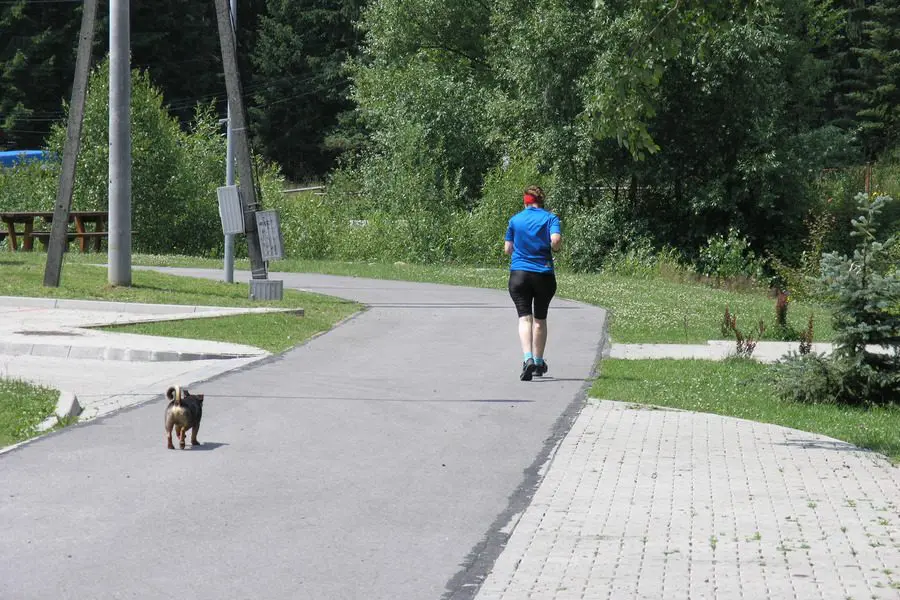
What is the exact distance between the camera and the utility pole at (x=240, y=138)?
842 inches

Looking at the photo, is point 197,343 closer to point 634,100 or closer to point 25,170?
point 634,100

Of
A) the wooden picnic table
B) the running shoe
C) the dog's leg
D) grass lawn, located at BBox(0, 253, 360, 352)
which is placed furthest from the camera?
the wooden picnic table

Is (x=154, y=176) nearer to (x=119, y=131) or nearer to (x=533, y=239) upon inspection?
(x=119, y=131)

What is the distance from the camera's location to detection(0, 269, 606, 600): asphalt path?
611 cm

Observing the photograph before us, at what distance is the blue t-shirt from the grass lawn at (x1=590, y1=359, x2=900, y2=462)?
4.42 feet

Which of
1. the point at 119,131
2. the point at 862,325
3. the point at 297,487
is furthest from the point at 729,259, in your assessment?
the point at 297,487

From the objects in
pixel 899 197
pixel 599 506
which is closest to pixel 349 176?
pixel 899 197

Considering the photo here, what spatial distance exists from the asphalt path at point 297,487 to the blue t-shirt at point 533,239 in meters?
1.18

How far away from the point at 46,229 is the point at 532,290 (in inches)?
1078

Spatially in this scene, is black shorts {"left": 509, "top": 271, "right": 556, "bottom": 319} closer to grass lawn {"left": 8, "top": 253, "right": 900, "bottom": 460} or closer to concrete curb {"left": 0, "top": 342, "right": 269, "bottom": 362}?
grass lawn {"left": 8, "top": 253, "right": 900, "bottom": 460}

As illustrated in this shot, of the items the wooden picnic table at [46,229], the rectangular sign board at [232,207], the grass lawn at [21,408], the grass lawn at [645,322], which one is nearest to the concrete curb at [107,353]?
the grass lawn at [645,322]

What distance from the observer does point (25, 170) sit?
41969 millimetres

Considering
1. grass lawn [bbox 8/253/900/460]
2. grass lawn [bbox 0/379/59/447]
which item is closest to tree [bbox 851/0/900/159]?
grass lawn [bbox 8/253/900/460]

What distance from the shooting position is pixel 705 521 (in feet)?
23.5
